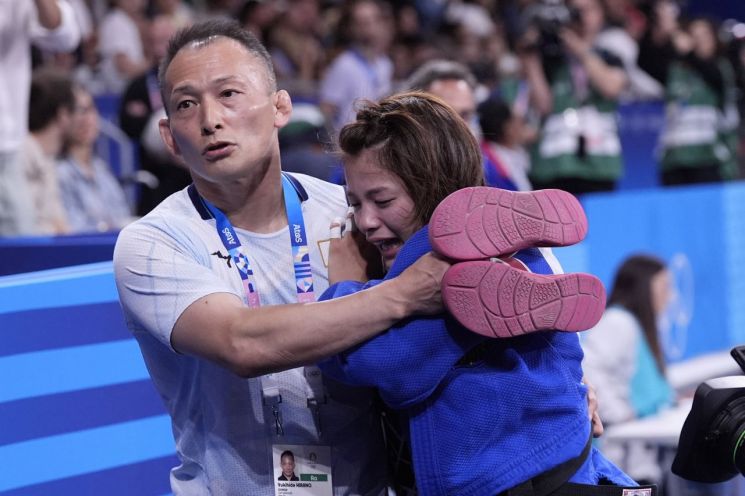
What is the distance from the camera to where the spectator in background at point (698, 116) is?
32.9 ft

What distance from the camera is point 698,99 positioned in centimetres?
1004

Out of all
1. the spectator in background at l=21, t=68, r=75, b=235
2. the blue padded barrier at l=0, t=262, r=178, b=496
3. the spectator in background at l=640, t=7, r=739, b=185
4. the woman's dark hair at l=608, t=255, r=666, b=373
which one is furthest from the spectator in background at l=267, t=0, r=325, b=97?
the blue padded barrier at l=0, t=262, r=178, b=496

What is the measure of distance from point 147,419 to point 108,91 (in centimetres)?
538

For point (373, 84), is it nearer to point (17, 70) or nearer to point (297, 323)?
point (17, 70)

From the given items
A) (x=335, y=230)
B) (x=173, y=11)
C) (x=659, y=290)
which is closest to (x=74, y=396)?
(x=335, y=230)

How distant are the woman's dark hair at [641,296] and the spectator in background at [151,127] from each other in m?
2.46

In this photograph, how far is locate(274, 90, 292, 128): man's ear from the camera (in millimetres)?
2666

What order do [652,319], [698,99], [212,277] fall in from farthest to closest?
[698,99] → [652,319] → [212,277]

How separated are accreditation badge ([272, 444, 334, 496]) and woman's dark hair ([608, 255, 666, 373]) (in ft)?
13.7

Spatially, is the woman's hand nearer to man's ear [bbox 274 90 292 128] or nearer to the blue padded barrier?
man's ear [bbox 274 90 292 128]

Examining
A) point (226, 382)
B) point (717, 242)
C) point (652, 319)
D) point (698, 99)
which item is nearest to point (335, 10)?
point (698, 99)

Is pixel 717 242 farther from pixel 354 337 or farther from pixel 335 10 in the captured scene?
pixel 354 337

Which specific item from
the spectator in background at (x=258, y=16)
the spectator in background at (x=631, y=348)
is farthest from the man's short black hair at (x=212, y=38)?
the spectator in background at (x=258, y=16)

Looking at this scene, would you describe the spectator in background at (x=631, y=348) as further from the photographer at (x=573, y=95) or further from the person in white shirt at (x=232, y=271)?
the person in white shirt at (x=232, y=271)
